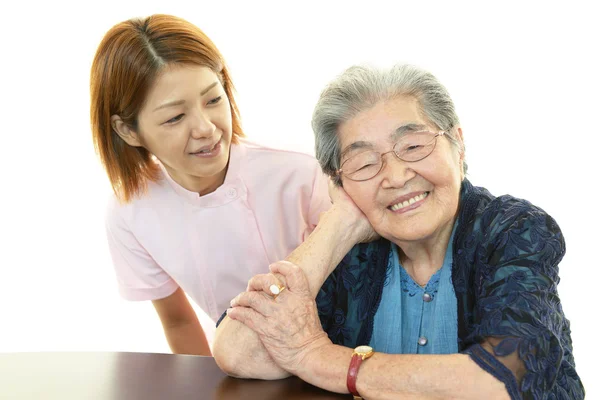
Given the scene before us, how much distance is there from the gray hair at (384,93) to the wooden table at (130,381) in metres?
0.65

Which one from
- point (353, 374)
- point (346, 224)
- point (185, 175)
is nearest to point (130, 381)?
point (353, 374)

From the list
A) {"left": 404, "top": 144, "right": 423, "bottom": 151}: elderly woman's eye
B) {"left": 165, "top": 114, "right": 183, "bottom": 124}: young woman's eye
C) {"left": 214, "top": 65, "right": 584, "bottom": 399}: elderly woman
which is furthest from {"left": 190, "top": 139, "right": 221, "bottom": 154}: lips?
{"left": 404, "top": 144, "right": 423, "bottom": 151}: elderly woman's eye

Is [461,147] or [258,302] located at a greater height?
[461,147]

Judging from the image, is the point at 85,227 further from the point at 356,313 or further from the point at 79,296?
the point at 356,313

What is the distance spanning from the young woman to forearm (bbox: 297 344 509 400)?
3.19ft

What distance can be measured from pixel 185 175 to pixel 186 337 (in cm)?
71

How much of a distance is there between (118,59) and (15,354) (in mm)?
875

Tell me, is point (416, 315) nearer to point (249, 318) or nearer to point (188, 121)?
point (249, 318)

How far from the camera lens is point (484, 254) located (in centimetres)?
175

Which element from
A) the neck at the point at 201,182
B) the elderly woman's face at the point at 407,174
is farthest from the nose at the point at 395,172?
the neck at the point at 201,182

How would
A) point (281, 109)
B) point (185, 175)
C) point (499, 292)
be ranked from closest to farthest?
point (499, 292)
point (185, 175)
point (281, 109)

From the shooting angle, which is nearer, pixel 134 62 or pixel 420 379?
pixel 420 379

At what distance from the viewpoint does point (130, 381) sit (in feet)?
5.62

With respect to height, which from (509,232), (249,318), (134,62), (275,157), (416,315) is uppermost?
(134,62)
